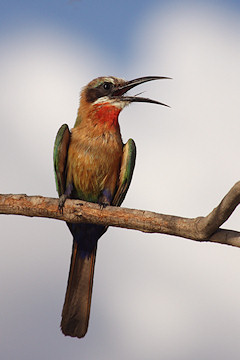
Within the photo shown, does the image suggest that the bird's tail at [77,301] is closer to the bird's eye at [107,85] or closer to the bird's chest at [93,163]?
the bird's chest at [93,163]

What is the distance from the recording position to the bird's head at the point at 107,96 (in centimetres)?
877

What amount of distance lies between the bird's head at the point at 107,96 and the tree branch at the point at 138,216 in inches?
90.4

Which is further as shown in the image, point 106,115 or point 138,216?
point 106,115

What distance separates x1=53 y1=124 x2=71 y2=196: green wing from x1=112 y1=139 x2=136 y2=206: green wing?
0.89 m

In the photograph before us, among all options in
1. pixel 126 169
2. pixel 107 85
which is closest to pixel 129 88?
pixel 107 85

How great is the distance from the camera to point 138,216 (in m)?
6.20

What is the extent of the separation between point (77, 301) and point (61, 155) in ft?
7.39

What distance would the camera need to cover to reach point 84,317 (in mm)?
8125

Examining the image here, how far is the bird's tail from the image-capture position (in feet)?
26.6

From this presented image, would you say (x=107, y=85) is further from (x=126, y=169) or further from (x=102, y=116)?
(x=126, y=169)

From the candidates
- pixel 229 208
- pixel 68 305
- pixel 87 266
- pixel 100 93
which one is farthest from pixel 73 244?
pixel 229 208

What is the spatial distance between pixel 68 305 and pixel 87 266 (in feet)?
2.17

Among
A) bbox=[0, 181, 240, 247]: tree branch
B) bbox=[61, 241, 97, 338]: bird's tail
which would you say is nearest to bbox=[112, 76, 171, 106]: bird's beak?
bbox=[0, 181, 240, 247]: tree branch

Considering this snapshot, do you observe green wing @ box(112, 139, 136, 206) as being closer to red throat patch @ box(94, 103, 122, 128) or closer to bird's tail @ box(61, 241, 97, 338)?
red throat patch @ box(94, 103, 122, 128)
